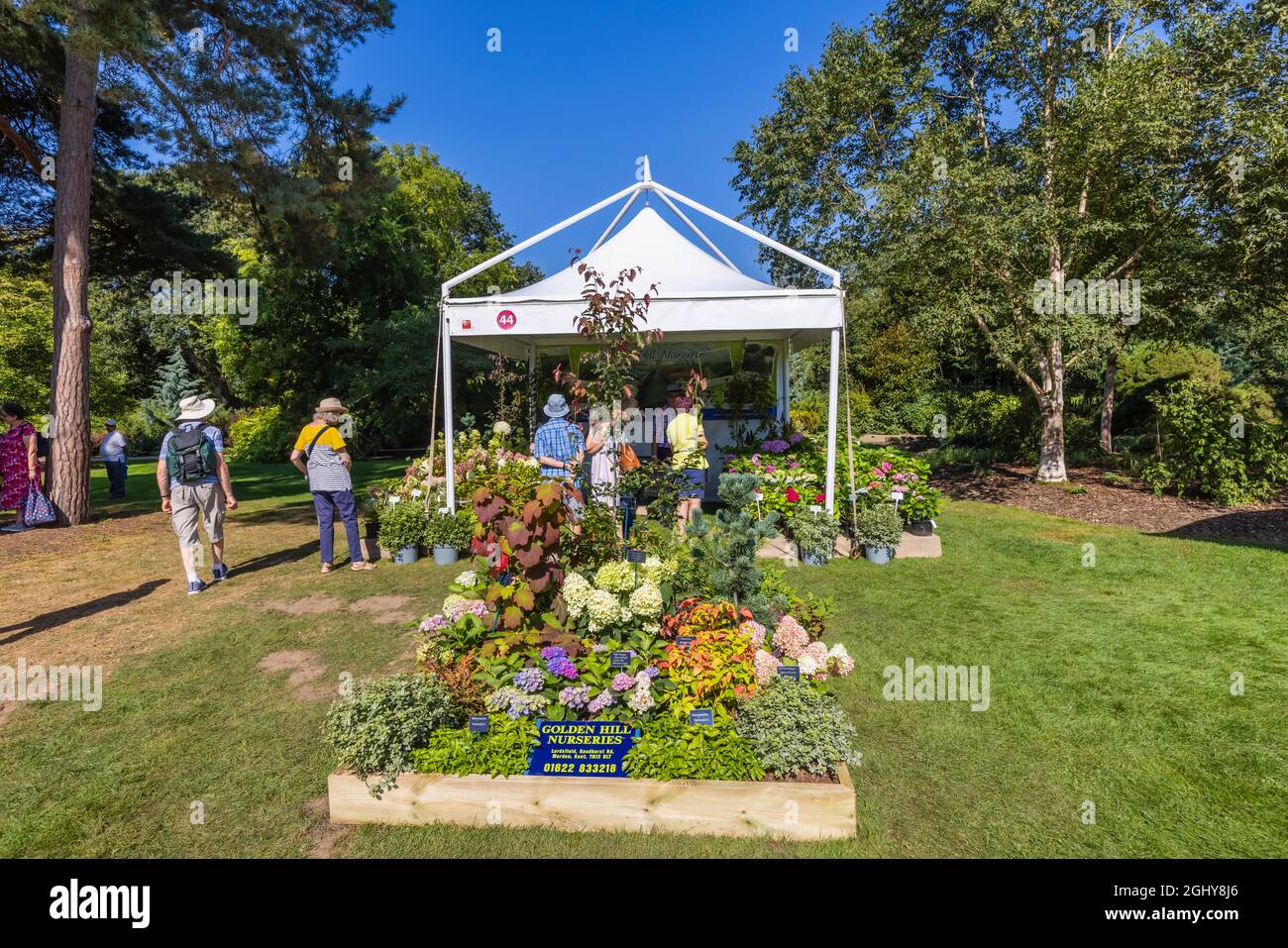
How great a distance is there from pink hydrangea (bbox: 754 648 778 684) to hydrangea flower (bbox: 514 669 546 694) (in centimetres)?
102

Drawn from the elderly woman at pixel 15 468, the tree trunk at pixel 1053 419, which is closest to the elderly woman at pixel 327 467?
the elderly woman at pixel 15 468

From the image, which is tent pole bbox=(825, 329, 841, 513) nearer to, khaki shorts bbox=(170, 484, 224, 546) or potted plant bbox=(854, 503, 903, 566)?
potted plant bbox=(854, 503, 903, 566)

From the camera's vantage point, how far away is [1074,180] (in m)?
10.5

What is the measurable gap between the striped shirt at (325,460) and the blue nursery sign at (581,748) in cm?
454

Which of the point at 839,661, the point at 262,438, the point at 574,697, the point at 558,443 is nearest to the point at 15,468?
the point at 558,443

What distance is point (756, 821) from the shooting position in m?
2.54

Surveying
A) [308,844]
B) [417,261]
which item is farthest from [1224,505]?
[417,261]

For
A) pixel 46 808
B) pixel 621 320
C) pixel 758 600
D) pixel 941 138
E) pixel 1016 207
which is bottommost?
pixel 46 808

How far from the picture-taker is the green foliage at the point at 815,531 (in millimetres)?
6758

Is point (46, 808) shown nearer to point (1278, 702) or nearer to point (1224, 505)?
point (1278, 702)

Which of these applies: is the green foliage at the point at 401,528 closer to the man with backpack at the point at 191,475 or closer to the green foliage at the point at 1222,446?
the man with backpack at the point at 191,475

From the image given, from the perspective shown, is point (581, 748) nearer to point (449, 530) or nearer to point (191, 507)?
point (449, 530)

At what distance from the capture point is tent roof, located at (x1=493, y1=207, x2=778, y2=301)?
820cm
